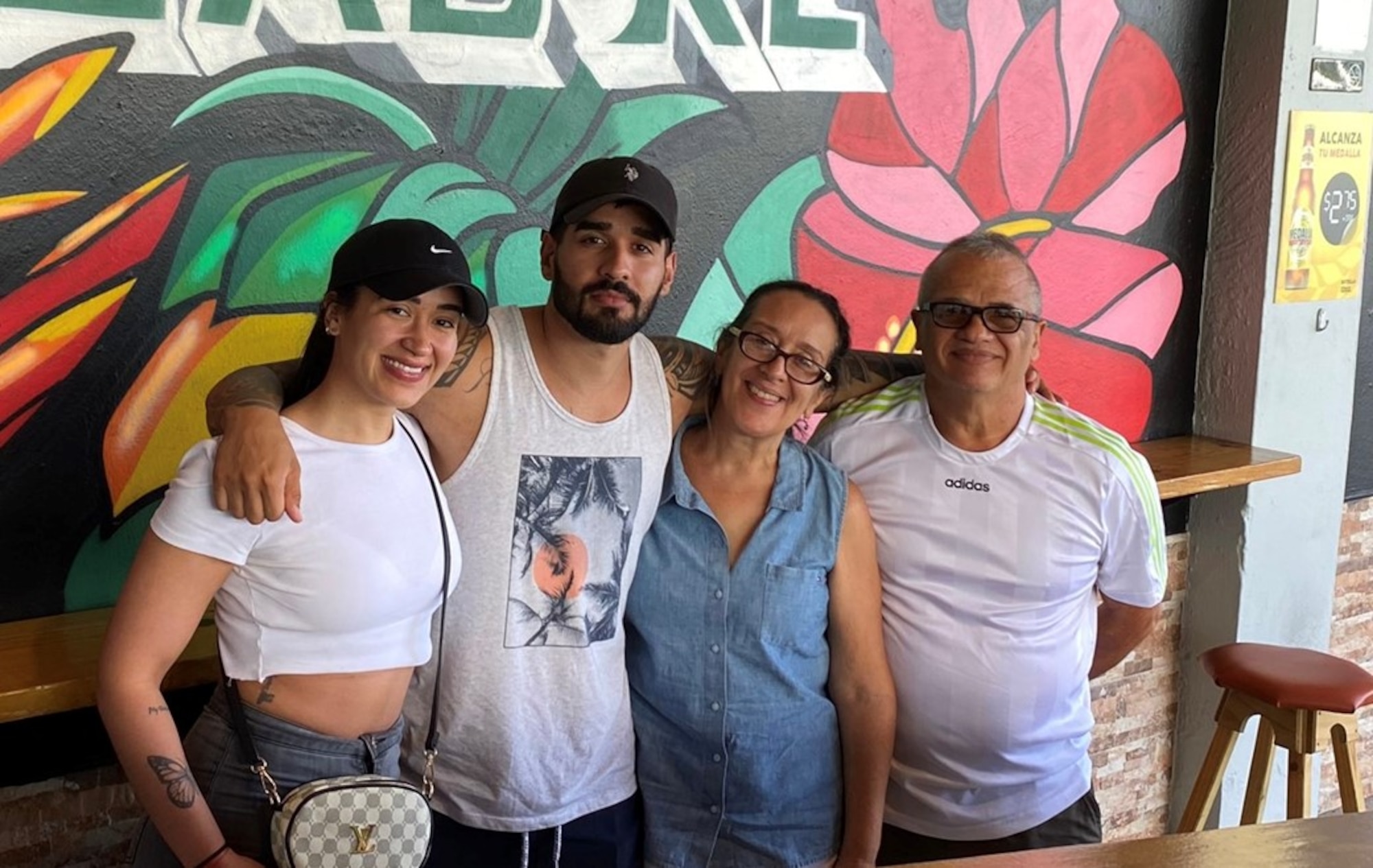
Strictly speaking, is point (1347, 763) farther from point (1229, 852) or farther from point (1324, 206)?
point (1324, 206)

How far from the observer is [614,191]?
7.56 ft

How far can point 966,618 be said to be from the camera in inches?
103

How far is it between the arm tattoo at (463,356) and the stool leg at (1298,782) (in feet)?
7.38

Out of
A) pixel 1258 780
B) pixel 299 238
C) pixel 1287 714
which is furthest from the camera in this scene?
pixel 1258 780

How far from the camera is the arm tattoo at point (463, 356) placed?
2.30 metres

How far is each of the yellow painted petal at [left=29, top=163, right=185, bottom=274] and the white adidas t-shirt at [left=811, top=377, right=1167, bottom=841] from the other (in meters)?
1.40

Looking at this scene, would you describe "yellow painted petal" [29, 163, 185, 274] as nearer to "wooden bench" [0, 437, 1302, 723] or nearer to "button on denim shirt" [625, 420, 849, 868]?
"wooden bench" [0, 437, 1302, 723]

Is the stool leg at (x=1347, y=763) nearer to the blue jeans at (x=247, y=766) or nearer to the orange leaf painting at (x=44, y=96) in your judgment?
the blue jeans at (x=247, y=766)

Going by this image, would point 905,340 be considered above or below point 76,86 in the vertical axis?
below

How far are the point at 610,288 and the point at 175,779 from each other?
983 mm

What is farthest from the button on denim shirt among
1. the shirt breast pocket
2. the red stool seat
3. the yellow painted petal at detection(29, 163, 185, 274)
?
the red stool seat

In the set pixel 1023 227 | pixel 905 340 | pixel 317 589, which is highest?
pixel 1023 227

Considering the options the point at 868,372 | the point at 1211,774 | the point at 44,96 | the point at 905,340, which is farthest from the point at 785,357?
the point at 1211,774

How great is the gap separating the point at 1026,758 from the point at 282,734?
4.52 feet
